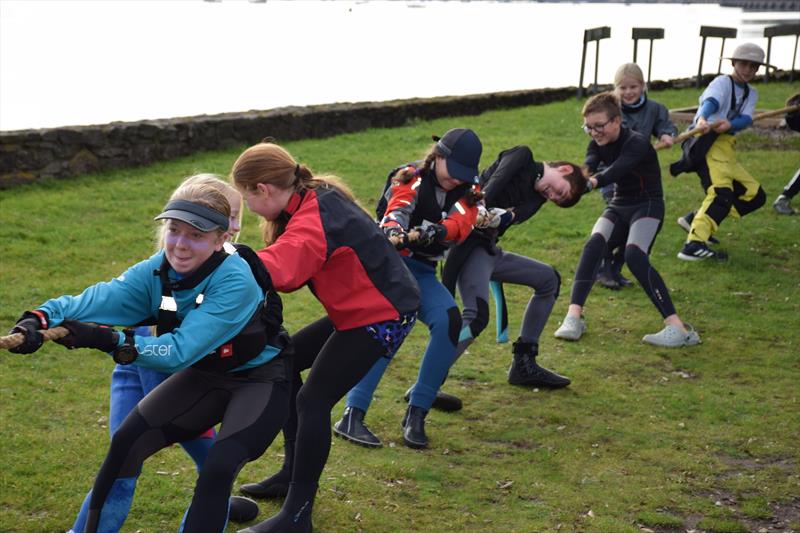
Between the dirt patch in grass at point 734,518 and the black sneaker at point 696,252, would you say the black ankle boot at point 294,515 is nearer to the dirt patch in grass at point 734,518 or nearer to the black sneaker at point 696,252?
the dirt patch in grass at point 734,518

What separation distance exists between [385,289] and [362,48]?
175 feet

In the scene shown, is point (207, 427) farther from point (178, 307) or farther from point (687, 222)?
point (687, 222)

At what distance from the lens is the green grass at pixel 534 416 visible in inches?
224

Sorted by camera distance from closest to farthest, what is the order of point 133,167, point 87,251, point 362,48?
point 87,251, point 133,167, point 362,48

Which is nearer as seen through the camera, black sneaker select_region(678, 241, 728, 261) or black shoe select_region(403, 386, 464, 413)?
black shoe select_region(403, 386, 464, 413)

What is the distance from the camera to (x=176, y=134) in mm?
14859

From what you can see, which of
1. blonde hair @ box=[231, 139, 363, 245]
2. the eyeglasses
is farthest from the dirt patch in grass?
the eyeglasses

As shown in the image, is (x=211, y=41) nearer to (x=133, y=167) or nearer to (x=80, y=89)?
(x=80, y=89)

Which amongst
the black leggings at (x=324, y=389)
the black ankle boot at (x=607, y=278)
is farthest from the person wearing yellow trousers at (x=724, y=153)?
the black leggings at (x=324, y=389)

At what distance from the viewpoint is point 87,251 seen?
10.6 metres

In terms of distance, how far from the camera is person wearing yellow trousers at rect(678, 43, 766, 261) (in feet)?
34.2

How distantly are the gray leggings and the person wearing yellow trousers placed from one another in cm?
358

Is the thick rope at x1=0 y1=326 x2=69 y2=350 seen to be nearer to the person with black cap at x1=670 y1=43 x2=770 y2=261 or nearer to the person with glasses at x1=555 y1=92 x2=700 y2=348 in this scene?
the person with glasses at x1=555 y1=92 x2=700 y2=348

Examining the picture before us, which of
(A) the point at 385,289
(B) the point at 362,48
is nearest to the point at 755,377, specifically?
(A) the point at 385,289
